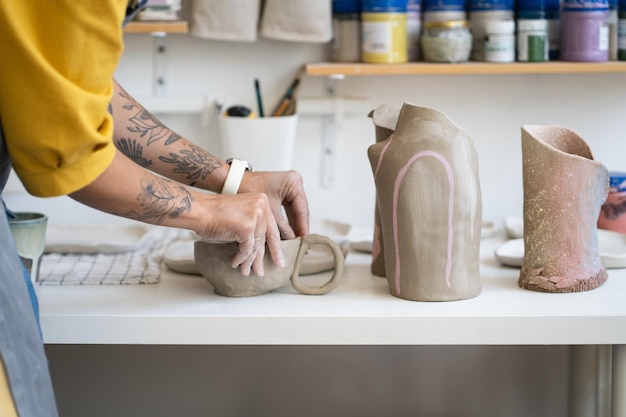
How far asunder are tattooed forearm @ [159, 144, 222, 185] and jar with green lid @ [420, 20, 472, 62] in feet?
1.78

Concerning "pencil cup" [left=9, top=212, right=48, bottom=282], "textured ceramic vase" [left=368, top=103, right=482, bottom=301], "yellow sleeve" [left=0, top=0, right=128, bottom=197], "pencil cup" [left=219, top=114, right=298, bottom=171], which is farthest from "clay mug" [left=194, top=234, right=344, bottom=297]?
"pencil cup" [left=219, top=114, right=298, bottom=171]

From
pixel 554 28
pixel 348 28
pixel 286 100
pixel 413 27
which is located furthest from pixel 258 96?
pixel 554 28

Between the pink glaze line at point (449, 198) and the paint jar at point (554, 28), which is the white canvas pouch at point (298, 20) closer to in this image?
the paint jar at point (554, 28)

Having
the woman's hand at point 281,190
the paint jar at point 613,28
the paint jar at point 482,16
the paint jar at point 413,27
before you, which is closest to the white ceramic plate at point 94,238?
the woman's hand at point 281,190

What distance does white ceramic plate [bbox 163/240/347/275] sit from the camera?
1314 mm

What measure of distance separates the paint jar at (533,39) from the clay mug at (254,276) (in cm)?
66

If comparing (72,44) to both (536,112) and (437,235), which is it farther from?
(536,112)

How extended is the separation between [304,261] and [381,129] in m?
0.22

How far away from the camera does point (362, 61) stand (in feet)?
5.50

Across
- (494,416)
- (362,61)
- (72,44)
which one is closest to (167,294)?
(72,44)

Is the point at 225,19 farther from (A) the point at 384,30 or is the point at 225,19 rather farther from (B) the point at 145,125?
(B) the point at 145,125

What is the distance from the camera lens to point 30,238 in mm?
1204

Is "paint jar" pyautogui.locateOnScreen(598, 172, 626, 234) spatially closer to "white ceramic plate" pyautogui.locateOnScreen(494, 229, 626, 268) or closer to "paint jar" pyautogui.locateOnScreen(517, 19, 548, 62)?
"white ceramic plate" pyautogui.locateOnScreen(494, 229, 626, 268)

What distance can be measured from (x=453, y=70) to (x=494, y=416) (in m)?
0.69
